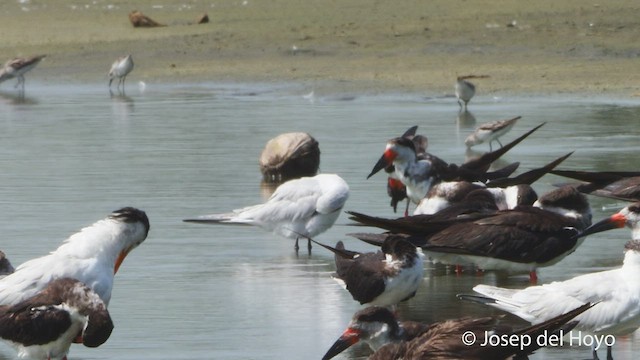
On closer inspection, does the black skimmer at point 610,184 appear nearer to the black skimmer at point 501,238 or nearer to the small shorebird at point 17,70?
the black skimmer at point 501,238

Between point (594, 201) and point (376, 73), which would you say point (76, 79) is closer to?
point (376, 73)

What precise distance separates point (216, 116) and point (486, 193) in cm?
871

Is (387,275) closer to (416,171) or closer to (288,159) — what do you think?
(416,171)

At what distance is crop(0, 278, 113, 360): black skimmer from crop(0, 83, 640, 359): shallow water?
0.55 m

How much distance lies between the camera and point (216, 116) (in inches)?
757

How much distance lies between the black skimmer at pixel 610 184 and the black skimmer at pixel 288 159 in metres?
4.14

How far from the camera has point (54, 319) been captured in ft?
24.2

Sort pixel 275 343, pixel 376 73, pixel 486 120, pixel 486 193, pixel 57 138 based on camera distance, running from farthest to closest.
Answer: pixel 376 73, pixel 486 120, pixel 57 138, pixel 486 193, pixel 275 343

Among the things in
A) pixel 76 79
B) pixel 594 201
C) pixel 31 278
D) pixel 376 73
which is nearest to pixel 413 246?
pixel 31 278

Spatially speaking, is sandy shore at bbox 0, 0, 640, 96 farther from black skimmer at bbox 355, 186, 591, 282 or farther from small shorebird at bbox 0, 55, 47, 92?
black skimmer at bbox 355, 186, 591, 282

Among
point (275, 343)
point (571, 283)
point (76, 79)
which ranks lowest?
point (76, 79)

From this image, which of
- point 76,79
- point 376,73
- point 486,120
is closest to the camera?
point 486,120

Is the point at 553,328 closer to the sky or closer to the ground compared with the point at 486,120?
closer to the sky

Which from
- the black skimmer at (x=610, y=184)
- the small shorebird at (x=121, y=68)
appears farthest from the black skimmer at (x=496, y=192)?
the small shorebird at (x=121, y=68)
